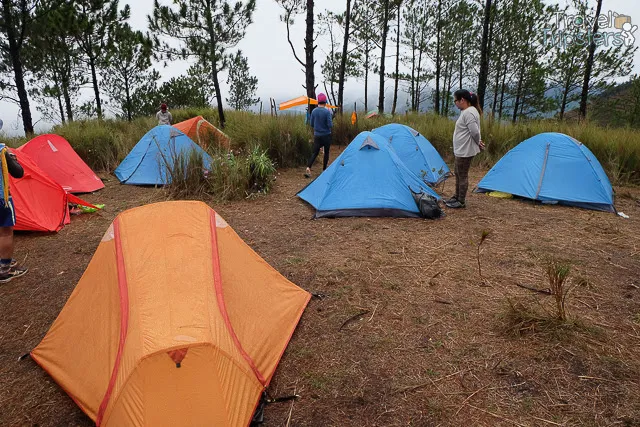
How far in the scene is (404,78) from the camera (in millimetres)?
25172

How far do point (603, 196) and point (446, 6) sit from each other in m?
19.0

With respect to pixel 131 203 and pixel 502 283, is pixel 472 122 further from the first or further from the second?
pixel 131 203

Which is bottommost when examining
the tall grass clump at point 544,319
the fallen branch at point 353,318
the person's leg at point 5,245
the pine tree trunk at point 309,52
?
the fallen branch at point 353,318

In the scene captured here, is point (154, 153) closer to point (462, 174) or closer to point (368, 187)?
point (368, 187)

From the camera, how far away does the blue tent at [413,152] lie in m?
7.29

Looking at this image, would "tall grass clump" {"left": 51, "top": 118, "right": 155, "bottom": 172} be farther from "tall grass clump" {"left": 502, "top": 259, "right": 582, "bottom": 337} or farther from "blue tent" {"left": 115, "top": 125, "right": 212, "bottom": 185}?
"tall grass clump" {"left": 502, "top": 259, "right": 582, "bottom": 337}

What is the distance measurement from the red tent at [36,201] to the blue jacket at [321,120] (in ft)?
14.7

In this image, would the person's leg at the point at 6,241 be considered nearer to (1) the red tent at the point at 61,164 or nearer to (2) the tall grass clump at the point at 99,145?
(1) the red tent at the point at 61,164

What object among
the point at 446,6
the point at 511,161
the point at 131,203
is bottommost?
the point at 131,203

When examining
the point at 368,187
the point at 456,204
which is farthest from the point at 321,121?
the point at 456,204

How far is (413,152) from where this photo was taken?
24.1 ft

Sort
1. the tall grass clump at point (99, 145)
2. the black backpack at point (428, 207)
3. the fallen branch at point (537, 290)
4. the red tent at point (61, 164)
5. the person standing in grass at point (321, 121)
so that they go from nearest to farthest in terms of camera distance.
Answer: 1. the fallen branch at point (537, 290)
2. the black backpack at point (428, 207)
3. the red tent at point (61, 164)
4. the person standing in grass at point (321, 121)
5. the tall grass clump at point (99, 145)

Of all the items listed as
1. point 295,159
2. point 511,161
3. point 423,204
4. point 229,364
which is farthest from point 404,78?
point 229,364

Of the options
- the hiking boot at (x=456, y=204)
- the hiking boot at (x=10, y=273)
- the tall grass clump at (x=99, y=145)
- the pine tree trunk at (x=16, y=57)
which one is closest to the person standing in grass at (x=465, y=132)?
the hiking boot at (x=456, y=204)
